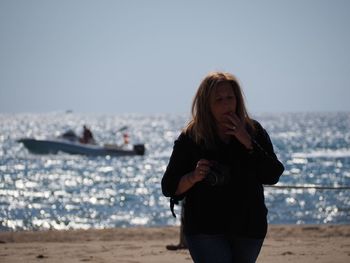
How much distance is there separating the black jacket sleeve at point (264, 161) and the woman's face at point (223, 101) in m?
0.18

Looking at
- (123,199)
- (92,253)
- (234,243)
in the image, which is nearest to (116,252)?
(92,253)

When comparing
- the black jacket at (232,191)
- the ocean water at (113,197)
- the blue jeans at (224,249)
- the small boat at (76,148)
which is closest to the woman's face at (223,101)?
the black jacket at (232,191)

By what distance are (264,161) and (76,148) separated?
199 feet

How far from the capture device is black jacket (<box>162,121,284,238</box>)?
3607 millimetres

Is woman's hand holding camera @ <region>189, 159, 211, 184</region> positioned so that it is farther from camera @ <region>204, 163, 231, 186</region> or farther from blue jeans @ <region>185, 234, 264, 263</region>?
blue jeans @ <region>185, 234, 264, 263</region>

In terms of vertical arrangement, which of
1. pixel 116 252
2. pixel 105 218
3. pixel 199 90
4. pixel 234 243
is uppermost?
pixel 199 90

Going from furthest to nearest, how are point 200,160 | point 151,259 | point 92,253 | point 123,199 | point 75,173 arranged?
1. point 75,173
2. point 123,199
3. point 92,253
4. point 151,259
5. point 200,160

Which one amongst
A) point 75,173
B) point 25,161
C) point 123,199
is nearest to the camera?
point 123,199

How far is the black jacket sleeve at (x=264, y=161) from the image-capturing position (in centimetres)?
360

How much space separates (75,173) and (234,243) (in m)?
43.0

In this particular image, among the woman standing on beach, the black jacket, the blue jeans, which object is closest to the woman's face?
the woman standing on beach

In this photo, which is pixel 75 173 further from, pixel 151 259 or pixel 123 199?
pixel 151 259

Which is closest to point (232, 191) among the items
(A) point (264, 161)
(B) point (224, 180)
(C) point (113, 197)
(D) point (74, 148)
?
(B) point (224, 180)

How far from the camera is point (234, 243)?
11.9 ft
